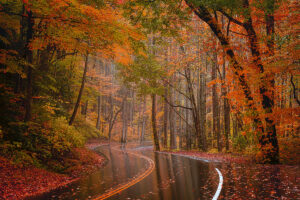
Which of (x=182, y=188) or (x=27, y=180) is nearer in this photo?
(x=182, y=188)

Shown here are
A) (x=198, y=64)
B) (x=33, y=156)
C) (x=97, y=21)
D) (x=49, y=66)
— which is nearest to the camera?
(x=97, y=21)

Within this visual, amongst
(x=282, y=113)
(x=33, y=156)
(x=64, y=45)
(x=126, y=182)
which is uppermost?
(x=64, y=45)

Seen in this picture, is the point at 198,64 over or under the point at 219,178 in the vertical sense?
over

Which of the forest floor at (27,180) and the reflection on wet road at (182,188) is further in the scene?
the forest floor at (27,180)

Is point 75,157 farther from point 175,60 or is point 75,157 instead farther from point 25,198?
point 175,60

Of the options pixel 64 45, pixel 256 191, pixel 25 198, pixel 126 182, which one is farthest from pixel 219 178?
pixel 64 45

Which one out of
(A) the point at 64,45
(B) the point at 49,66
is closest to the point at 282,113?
(A) the point at 64,45

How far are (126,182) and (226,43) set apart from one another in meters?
9.28

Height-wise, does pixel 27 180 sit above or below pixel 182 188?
above

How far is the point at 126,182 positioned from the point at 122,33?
20.4 feet

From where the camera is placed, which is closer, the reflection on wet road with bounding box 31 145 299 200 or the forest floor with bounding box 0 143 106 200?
the reflection on wet road with bounding box 31 145 299 200

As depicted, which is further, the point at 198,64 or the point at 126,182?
the point at 198,64

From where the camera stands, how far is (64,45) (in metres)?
10.4

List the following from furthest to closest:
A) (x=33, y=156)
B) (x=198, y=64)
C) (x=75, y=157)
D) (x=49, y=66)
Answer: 1. (x=198, y=64)
2. (x=49, y=66)
3. (x=75, y=157)
4. (x=33, y=156)
